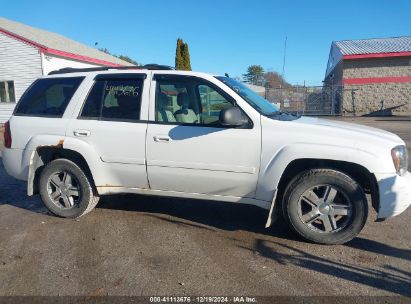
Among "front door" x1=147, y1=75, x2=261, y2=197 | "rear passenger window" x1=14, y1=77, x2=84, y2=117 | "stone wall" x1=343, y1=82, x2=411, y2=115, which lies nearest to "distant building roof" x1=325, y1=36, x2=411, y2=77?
"stone wall" x1=343, y1=82, x2=411, y2=115

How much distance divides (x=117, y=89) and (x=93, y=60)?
756 inches

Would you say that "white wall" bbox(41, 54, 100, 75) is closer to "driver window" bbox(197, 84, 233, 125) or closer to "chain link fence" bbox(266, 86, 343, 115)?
"chain link fence" bbox(266, 86, 343, 115)

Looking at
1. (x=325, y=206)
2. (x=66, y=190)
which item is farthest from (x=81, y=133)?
(x=325, y=206)

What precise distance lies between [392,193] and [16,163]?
4.73 m

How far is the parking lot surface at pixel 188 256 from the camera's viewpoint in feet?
10.8

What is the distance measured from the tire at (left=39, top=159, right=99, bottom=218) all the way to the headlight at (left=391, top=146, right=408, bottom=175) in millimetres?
3677

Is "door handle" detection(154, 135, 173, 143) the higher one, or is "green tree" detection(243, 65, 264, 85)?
"green tree" detection(243, 65, 264, 85)

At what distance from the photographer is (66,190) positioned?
16.7 ft

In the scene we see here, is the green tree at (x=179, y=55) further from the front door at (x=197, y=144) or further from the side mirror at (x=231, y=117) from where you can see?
the side mirror at (x=231, y=117)

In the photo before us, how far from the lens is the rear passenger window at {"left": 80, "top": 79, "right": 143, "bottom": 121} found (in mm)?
4695

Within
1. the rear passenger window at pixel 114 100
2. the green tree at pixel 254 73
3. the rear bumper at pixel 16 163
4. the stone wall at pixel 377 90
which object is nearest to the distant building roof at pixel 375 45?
the stone wall at pixel 377 90

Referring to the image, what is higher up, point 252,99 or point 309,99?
point 309,99

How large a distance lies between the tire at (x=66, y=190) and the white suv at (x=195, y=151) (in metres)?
0.01

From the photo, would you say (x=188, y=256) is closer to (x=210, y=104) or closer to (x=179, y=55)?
(x=210, y=104)
